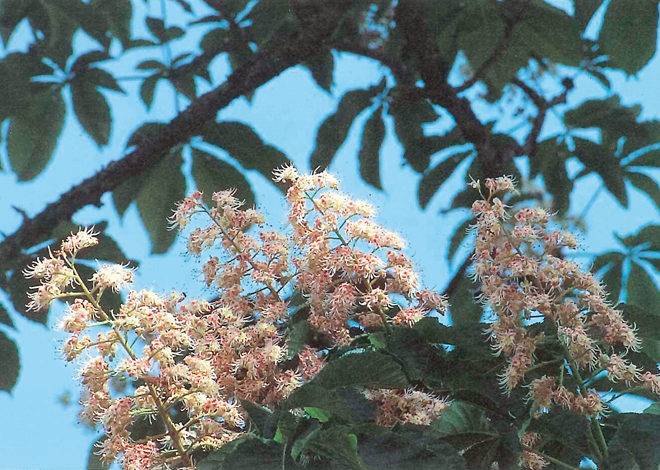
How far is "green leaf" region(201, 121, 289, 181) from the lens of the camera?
1.40 meters

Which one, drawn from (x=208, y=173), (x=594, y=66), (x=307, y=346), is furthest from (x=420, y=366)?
(x=594, y=66)

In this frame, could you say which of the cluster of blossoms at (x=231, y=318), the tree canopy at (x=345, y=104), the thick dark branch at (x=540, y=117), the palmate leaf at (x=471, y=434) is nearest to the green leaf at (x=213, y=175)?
the tree canopy at (x=345, y=104)

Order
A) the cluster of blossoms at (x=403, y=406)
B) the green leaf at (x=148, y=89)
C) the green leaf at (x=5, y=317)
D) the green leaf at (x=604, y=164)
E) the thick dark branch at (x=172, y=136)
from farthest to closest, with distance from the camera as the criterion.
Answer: the green leaf at (x=148, y=89) → the green leaf at (x=604, y=164) → the thick dark branch at (x=172, y=136) → the green leaf at (x=5, y=317) → the cluster of blossoms at (x=403, y=406)

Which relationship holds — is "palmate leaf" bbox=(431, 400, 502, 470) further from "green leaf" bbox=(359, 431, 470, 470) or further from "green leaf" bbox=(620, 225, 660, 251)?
"green leaf" bbox=(620, 225, 660, 251)

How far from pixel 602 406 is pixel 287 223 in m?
0.26

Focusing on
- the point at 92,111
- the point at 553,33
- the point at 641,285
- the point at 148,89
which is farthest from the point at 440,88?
the point at 92,111

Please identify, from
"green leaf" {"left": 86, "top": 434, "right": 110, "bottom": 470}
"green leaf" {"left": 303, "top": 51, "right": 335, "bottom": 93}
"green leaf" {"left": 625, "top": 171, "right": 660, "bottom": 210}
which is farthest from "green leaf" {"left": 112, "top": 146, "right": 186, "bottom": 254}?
"green leaf" {"left": 625, "top": 171, "right": 660, "bottom": 210}

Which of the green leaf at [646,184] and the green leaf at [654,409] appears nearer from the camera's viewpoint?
the green leaf at [654,409]

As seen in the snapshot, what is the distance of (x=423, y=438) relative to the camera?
1.73 ft

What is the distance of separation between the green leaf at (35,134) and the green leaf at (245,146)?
0.36 metres

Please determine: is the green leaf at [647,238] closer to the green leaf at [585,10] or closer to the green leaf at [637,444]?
the green leaf at [585,10]

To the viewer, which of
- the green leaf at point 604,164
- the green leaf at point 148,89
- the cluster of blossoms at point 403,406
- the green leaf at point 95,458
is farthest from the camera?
the green leaf at point 148,89

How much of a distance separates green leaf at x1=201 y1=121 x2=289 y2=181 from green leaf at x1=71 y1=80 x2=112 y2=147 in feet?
0.97

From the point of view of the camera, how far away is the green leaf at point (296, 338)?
0.60m
